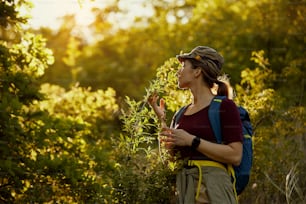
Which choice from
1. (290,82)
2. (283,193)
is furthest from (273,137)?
(290,82)

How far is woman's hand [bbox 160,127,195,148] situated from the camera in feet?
12.8

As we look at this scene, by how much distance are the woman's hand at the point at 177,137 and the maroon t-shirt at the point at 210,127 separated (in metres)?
0.09

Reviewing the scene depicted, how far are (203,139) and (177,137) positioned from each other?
0.15m

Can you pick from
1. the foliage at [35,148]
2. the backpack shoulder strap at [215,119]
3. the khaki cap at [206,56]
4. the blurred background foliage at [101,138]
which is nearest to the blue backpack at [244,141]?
the backpack shoulder strap at [215,119]

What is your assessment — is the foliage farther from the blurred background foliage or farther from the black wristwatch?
the black wristwatch

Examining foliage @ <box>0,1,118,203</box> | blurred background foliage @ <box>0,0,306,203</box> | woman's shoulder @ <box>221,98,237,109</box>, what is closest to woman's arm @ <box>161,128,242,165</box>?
woman's shoulder @ <box>221,98,237,109</box>

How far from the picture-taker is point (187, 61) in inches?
164

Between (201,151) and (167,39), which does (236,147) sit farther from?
(167,39)

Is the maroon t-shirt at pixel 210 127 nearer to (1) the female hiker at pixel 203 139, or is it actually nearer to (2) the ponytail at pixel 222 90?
(1) the female hiker at pixel 203 139

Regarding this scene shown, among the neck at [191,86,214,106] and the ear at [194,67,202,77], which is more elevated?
the ear at [194,67,202,77]

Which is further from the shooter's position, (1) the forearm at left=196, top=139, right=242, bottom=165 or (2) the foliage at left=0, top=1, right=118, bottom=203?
(2) the foliage at left=0, top=1, right=118, bottom=203

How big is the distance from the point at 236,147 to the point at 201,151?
0.20 m

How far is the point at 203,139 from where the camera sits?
3941mm

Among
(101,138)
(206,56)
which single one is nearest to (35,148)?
(101,138)
